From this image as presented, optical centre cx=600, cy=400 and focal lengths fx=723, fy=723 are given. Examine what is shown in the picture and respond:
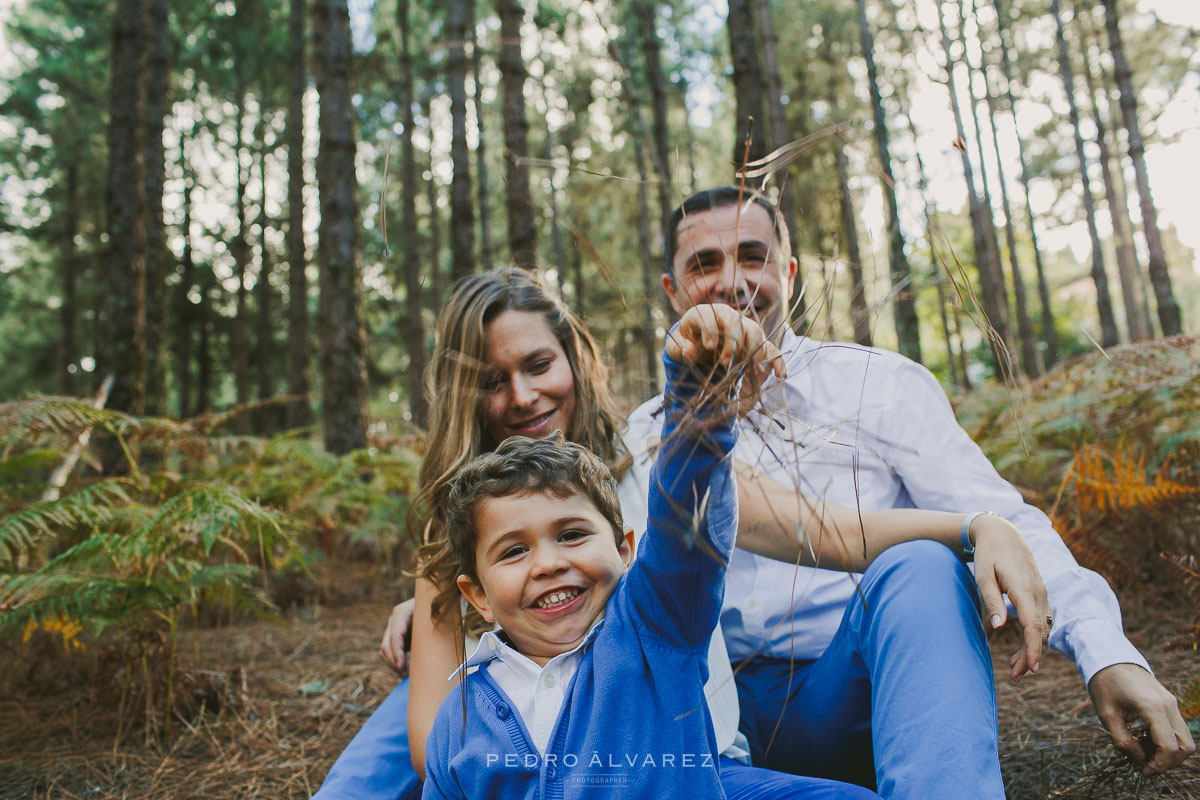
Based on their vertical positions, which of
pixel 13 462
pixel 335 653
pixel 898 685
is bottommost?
pixel 335 653

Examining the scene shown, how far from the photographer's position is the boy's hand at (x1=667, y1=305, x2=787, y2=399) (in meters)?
1.11

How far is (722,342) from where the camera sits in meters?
1.13

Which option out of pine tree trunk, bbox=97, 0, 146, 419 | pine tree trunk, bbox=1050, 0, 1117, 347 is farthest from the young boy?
pine tree trunk, bbox=1050, 0, 1117, 347

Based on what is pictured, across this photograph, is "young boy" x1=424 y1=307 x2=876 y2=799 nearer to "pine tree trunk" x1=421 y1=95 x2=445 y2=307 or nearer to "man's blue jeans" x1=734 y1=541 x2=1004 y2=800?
"man's blue jeans" x1=734 y1=541 x2=1004 y2=800

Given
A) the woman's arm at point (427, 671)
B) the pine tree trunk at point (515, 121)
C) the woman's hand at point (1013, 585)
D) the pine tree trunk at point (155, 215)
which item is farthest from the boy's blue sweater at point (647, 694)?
the pine tree trunk at point (155, 215)

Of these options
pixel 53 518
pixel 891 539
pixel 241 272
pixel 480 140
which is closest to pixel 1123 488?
pixel 891 539

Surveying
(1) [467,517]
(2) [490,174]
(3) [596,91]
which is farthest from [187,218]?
(1) [467,517]

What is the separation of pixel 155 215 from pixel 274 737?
7.15 m

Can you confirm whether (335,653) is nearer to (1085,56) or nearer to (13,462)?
(13,462)

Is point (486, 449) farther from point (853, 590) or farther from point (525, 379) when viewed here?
point (853, 590)

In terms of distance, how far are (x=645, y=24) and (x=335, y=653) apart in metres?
14.8

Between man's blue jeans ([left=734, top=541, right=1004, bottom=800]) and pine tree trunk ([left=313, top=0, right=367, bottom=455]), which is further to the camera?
pine tree trunk ([left=313, top=0, right=367, bottom=455])

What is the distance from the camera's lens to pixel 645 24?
15.2 metres

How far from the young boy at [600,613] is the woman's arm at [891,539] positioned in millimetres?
217
